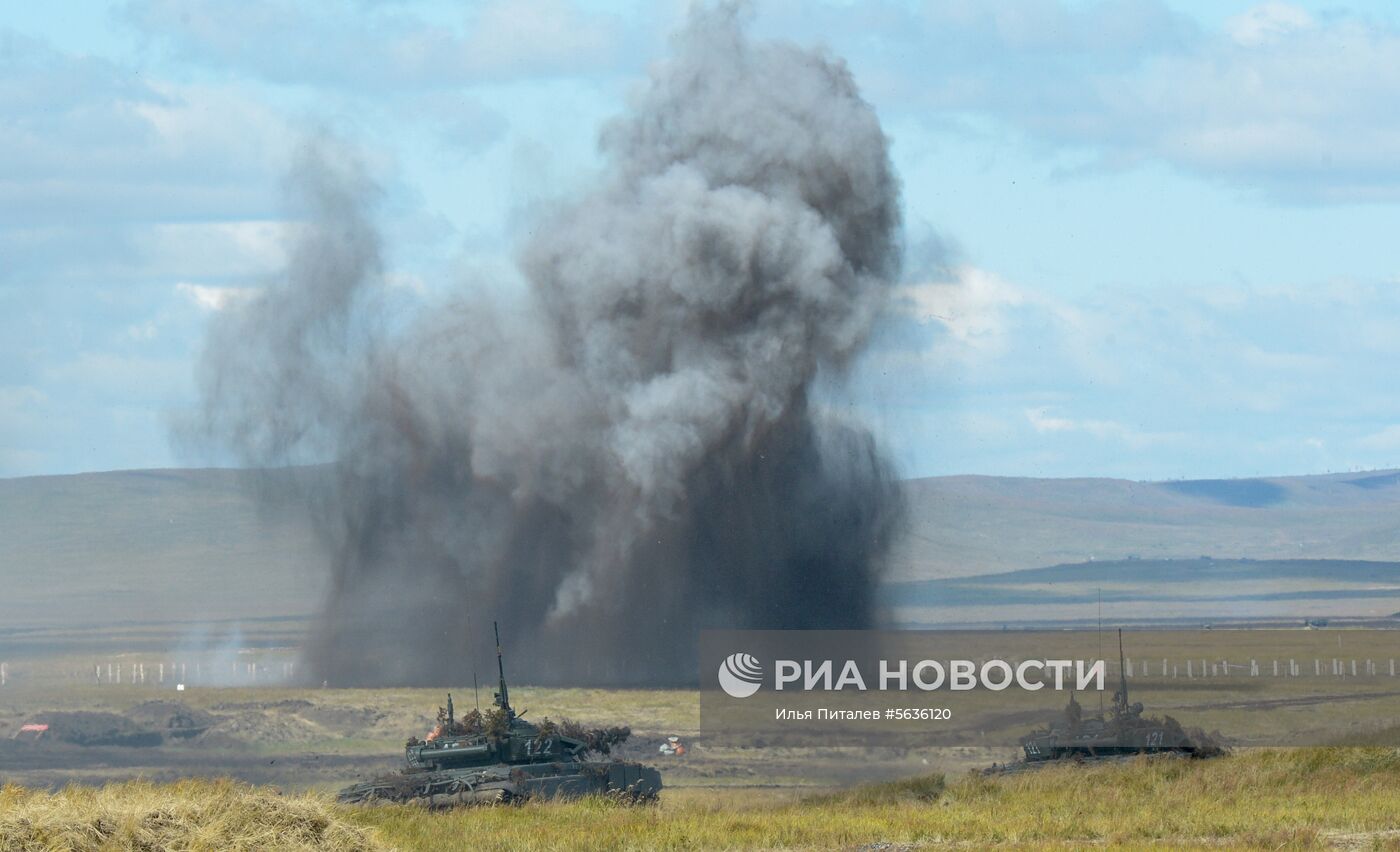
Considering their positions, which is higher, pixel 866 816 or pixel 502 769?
pixel 502 769

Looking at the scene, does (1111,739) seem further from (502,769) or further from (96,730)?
(96,730)

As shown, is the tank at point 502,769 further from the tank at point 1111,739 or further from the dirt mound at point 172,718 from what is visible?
the dirt mound at point 172,718

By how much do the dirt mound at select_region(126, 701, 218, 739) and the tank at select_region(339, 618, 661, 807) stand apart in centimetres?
2654

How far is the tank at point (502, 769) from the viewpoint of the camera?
40.2 meters

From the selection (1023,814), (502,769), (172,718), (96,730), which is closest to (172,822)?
(502,769)

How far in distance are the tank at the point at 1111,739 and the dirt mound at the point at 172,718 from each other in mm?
32301

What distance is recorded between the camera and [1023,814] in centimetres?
3709

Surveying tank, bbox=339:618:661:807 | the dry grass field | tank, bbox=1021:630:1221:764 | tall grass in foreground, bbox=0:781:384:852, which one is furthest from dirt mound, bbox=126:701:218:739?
tall grass in foreground, bbox=0:781:384:852

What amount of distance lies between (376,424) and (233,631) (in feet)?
135

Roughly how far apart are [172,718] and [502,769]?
32.4 m

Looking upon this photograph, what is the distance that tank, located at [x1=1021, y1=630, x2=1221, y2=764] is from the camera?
4603 centimetres

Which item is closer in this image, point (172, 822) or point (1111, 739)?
point (172, 822)

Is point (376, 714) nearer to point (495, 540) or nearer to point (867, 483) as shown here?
point (495, 540)

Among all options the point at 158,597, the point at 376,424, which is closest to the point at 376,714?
the point at 376,424
